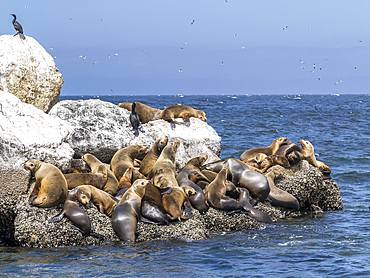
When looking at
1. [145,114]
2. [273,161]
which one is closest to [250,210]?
[273,161]

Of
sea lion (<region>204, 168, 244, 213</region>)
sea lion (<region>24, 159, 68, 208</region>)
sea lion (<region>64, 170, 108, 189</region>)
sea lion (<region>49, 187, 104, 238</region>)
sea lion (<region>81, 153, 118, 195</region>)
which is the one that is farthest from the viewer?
sea lion (<region>81, 153, 118, 195</region>)

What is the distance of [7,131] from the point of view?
9.32m

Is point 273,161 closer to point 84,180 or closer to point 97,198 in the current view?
point 84,180

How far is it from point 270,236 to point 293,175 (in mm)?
2572

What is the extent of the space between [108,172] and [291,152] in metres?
4.11

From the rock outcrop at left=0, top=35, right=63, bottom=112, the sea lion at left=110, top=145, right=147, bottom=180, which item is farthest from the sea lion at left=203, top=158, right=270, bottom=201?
the rock outcrop at left=0, top=35, right=63, bottom=112

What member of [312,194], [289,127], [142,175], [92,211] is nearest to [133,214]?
[92,211]

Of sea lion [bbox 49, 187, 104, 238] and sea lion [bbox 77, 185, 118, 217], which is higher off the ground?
sea lion [bbox 77, 185, 118, 217]

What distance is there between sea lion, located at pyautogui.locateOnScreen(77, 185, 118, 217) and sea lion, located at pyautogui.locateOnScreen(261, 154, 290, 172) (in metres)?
3.96

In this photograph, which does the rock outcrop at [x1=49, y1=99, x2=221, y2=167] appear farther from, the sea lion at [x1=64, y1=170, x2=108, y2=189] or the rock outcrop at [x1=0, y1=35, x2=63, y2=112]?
the sea lion at [x1=64, y1=170, x2=108, y2=189]

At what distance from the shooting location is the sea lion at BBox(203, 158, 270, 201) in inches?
402

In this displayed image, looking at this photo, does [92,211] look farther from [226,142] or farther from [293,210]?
[226,142]

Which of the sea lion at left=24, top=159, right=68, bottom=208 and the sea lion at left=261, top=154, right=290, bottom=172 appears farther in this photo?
the sea lion at left=261, top=154, right=290, bottom=172

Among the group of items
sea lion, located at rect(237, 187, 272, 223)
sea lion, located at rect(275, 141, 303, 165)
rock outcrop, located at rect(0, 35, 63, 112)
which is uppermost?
rock outcrop, located at rect(0, 35, 63, 112)
